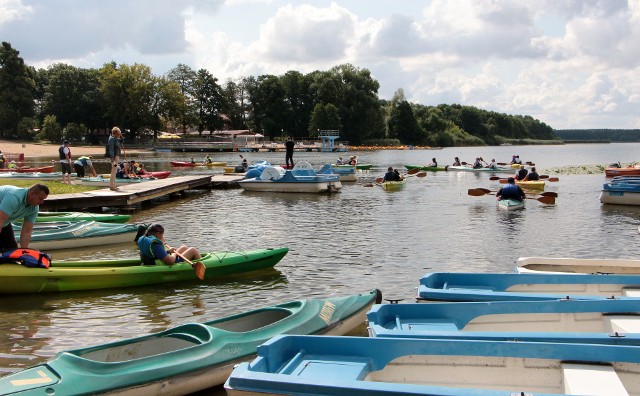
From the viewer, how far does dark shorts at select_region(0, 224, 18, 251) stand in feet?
34.8

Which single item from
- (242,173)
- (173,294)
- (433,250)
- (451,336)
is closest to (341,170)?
(242,173)

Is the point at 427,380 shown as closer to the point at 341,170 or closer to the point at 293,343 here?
the point at 293,343

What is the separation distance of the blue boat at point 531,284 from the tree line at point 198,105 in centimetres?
9951

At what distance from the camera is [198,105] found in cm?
12794

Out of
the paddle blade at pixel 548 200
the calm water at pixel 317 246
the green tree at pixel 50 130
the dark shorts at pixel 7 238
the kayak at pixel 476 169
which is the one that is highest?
the green tree at pixel 50 130

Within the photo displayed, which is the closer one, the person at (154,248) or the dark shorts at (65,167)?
the person at (154,248)

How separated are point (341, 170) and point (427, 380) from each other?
34.3 meters

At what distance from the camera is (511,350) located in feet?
18.1

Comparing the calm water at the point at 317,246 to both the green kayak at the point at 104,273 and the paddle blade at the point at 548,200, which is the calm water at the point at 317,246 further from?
the paddle blade at the point at 548,200

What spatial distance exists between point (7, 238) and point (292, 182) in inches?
819

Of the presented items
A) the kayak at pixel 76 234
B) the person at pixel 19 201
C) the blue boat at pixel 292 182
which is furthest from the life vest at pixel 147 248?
the blue boat at pixel 292 182

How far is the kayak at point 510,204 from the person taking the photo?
80.1ft

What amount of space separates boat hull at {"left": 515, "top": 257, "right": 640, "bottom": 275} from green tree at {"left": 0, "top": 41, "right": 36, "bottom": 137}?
100804 millimetres

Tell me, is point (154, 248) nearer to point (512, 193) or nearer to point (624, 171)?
point (512, 193)
